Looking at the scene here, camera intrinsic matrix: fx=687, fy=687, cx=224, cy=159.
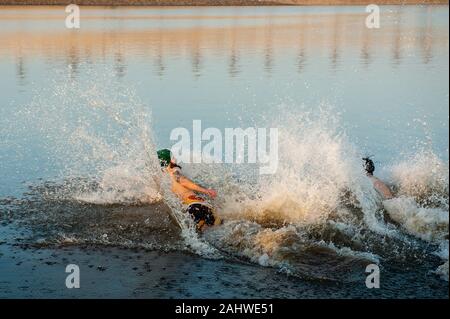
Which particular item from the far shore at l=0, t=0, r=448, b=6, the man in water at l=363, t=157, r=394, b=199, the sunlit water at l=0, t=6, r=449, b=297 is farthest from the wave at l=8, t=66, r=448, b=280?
the far shore at l=0, t=0, r=448, b=6

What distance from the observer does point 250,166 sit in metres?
18.6

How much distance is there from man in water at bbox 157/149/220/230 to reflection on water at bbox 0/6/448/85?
67.5ft

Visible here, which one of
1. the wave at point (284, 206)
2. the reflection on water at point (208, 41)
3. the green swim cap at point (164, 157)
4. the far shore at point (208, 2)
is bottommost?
the wave at point (284, 206)

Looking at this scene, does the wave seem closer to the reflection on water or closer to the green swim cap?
the green swim cap

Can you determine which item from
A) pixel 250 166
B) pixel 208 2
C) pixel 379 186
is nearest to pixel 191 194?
pixel 379 186

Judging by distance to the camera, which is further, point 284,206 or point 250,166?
point 250,166

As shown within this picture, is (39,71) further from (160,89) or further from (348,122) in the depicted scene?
(348,122)

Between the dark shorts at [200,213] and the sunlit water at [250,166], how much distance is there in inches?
9.6

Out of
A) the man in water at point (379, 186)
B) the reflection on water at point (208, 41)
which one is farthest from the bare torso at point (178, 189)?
the reflection on water at point (208, 41)

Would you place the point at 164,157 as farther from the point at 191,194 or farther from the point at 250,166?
the point at 250,166

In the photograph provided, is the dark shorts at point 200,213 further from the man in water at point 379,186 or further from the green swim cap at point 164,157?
the man in water at point 379,186

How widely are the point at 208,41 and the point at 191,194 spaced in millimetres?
41177

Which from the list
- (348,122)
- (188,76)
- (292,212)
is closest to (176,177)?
(292,212)

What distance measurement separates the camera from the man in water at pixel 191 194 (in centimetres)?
1384
